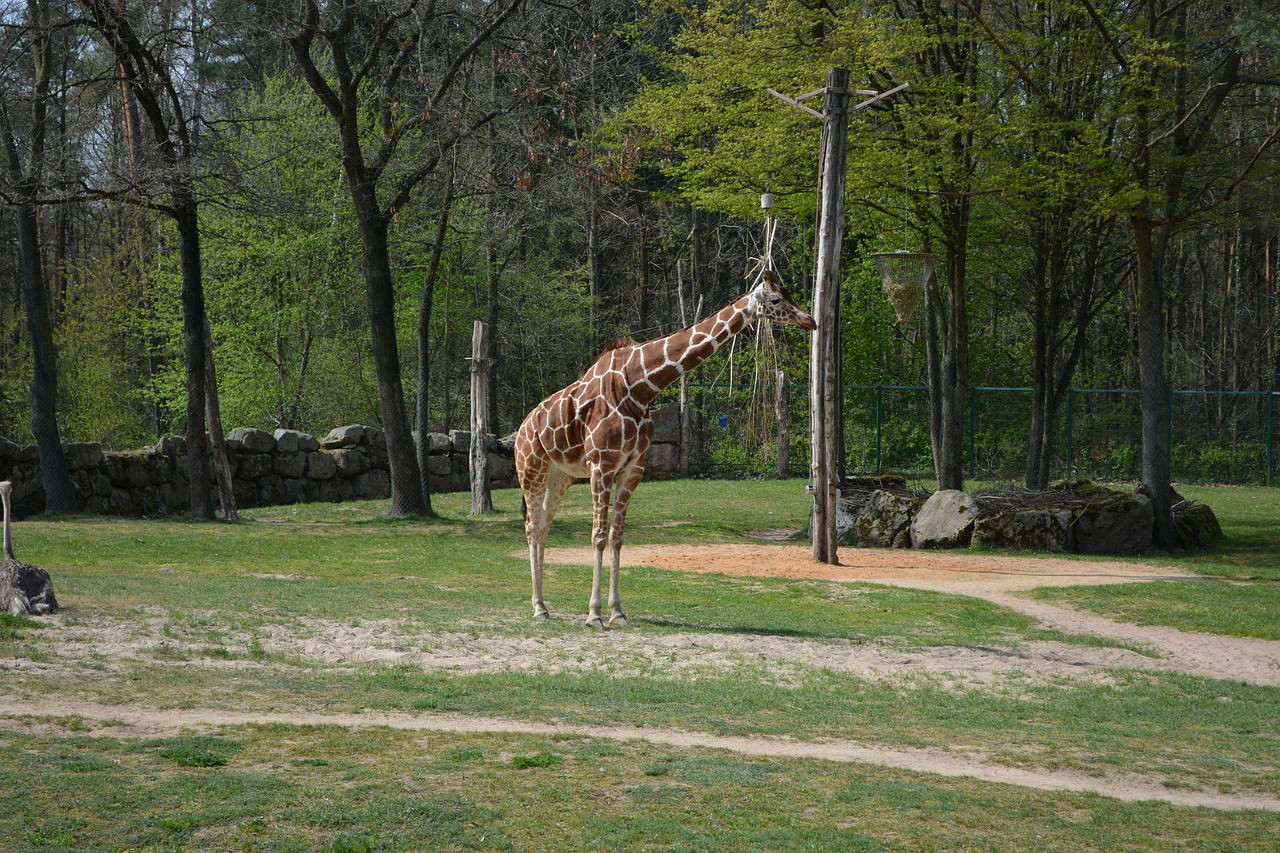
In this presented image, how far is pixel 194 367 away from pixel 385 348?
3434 mm

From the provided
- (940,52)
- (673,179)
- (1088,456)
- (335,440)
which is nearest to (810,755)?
(940,52)

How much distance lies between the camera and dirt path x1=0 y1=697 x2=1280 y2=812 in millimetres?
6578

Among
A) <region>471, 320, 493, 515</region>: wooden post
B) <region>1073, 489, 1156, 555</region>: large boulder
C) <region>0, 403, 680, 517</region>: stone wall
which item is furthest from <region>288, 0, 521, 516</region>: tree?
<region>1073, 489, 1156, 555</region>: large boulder

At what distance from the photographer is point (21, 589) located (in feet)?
34.1

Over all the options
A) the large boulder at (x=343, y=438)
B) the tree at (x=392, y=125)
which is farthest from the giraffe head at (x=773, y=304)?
the large boulder at (x=343, y=438)

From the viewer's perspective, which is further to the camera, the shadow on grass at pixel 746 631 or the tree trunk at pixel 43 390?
the tree trunk at pixel 43 390

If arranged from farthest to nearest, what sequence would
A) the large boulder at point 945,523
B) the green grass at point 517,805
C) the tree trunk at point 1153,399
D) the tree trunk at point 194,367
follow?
the tree trunk at point 194,367, the large boulder at point 945,523, the tree trunk at point 1153,399, the green grass at point 517,805

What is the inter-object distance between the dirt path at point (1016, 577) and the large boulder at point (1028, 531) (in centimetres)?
87

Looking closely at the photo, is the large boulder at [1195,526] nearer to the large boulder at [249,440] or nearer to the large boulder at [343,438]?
the large boulder at [343,438]

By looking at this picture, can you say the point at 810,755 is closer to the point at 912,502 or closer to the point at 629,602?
the point at 629,602

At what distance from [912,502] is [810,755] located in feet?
45.8

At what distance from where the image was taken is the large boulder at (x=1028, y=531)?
19.5 meters

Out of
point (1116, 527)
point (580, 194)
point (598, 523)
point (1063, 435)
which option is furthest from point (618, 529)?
point (580, 194)

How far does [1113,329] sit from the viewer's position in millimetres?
40625
